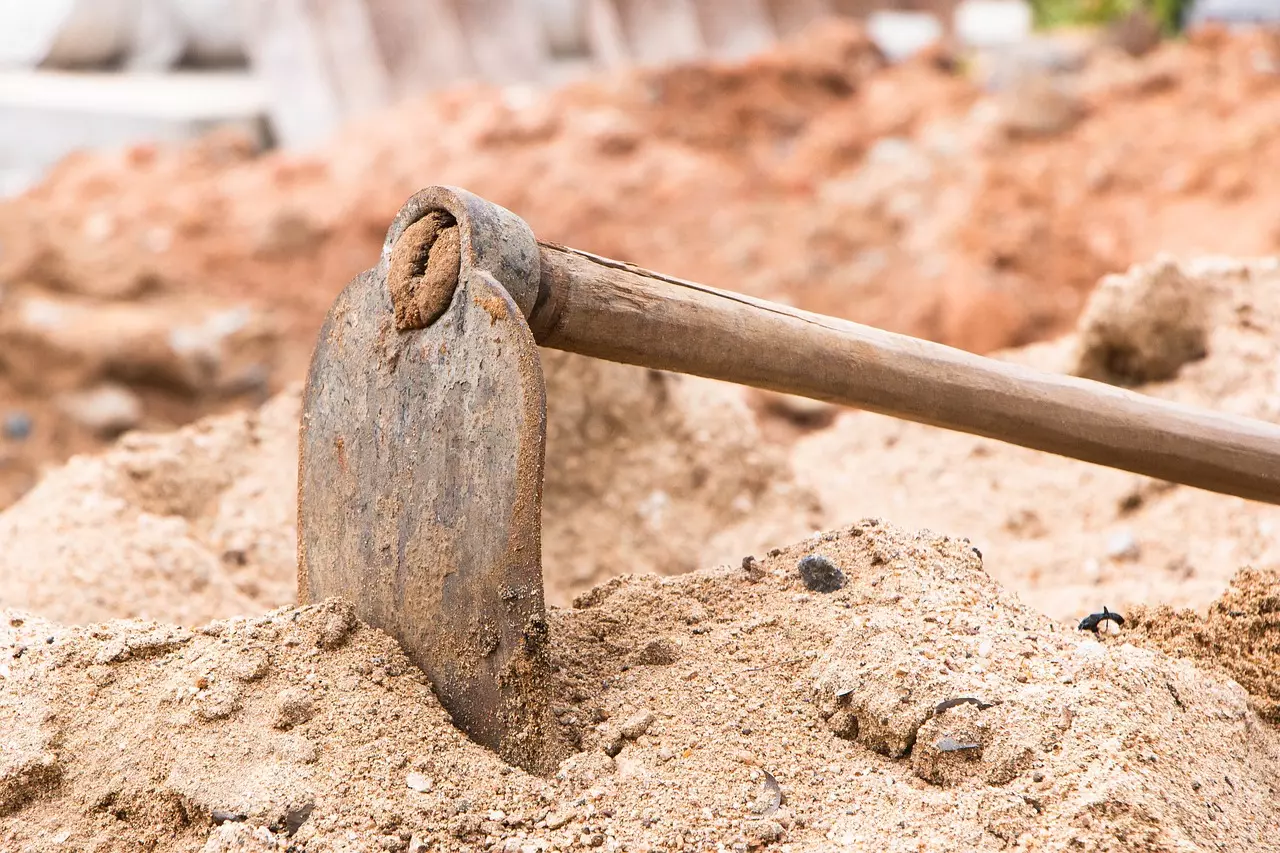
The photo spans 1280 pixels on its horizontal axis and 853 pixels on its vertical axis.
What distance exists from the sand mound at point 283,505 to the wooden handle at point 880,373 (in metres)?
1.11

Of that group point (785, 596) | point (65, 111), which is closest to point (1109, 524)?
point (785, 596)

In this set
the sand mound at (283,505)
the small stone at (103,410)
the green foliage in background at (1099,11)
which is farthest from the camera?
the green foliage in background at (1099,11)

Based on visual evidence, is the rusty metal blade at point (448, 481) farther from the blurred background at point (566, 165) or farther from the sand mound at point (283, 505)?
the blurred background at point (566, 165)

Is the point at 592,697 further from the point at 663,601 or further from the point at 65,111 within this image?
the point at 65,111

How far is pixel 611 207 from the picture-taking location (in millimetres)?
6629

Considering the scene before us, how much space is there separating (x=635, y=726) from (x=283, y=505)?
144 cm

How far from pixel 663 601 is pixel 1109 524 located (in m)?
1.68

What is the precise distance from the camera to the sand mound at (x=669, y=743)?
4.27ft

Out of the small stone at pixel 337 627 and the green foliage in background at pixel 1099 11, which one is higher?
the small stone at pixel 337 627

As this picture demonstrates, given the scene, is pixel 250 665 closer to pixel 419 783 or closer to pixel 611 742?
pixel 419 783

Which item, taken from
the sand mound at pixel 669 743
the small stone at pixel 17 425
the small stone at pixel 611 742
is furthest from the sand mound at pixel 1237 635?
the small stone at pixel 17 425

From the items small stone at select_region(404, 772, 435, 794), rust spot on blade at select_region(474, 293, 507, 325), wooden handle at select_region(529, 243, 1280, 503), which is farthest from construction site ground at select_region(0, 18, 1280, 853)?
rust spot on blade at select_region(474, 293, 507, 325)

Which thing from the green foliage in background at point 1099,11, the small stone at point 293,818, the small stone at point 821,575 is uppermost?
the small stone at point 293,818

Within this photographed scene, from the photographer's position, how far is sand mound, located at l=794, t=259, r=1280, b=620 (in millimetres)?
2613
